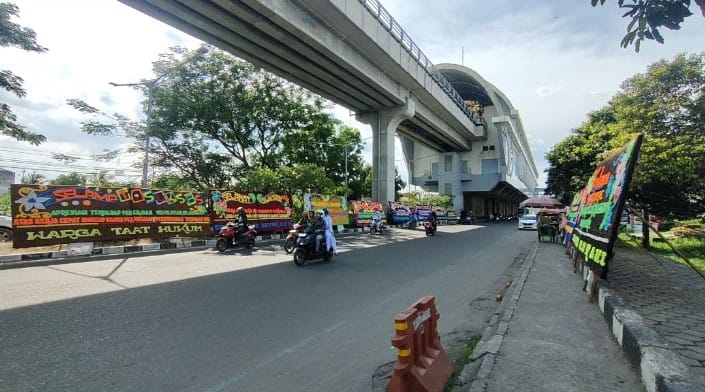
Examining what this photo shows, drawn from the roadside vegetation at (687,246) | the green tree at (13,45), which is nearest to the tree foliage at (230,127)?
the green tree at (13,45)

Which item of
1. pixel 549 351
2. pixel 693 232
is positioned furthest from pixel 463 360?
pixel 693 232

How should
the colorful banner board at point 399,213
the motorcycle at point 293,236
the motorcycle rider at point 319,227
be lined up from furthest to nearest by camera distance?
the colorful banner board at point 399,213 → the motorcycle at point 293,236 → the motorcycle rider at point 319,227

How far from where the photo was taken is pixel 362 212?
26797 mm

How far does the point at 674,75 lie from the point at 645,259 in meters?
6.11

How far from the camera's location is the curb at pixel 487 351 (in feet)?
10.8

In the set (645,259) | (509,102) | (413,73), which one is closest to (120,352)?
(645,259)

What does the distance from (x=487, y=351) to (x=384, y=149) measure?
95.8ft

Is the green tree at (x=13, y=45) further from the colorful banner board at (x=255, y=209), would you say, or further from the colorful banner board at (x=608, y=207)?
the colorful banner board at (x=608, y=207)

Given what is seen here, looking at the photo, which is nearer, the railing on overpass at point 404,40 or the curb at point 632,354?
the curb at point 632,354

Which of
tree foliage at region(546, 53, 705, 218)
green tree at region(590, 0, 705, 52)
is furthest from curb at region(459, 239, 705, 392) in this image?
tree foliage at region(546, 53, 705, 218)

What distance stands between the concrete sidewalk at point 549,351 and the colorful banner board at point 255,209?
12.0 m

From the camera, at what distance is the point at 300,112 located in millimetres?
30953

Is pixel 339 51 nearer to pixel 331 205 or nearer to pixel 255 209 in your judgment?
pixel 331 205

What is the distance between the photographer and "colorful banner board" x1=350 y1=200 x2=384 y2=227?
26.1 metres
